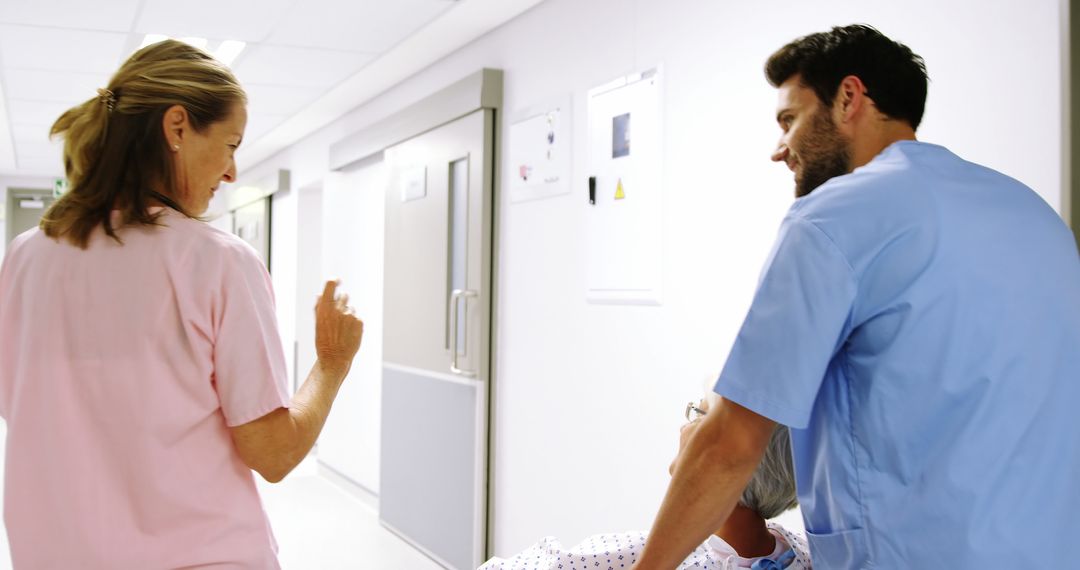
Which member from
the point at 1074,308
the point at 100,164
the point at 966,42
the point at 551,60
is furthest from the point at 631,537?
the point at 551,60

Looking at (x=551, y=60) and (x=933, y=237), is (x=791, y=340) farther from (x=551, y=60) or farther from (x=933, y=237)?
(x=551, y=60)

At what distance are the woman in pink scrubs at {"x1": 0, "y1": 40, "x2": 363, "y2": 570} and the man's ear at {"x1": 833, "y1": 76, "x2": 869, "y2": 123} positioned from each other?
100 cm

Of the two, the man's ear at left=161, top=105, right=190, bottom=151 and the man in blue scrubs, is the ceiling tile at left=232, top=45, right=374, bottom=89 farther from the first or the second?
the man in blue scrubs

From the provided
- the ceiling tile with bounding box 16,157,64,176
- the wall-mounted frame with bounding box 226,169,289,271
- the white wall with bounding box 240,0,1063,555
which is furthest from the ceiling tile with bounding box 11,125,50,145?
the white wall with bounding box 240,0,1063,555

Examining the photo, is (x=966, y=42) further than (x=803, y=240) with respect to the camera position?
Yes

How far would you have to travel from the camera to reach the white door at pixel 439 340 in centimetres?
412

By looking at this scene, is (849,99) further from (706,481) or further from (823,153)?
(706,481)

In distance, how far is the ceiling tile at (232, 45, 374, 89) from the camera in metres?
4.49

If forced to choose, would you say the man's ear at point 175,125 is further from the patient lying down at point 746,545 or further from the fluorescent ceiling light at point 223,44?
the fluorescent ceiling light at point 223,44

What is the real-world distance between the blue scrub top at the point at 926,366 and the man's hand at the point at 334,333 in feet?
2.06

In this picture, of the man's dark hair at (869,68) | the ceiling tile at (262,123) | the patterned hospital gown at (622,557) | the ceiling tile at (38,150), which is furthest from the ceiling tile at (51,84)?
the man's dark hair at (869,68)

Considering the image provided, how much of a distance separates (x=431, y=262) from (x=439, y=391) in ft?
2.17

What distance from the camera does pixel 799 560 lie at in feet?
5.49

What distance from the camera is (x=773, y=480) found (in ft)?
5.57
